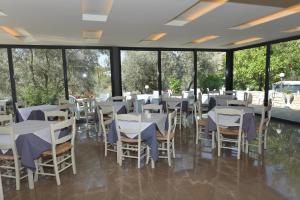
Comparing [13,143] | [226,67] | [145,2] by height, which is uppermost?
[145,2]

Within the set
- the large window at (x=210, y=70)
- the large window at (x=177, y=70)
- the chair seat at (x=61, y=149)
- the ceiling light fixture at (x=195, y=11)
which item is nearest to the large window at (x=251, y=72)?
the large window at (x=210, y=70)

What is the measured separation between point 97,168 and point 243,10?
11.9 feet

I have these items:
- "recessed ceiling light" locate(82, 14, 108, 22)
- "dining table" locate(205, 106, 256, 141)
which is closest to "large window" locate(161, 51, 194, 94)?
"dining table" locate(205, 106, 256, 141)

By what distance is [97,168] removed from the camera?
3938 millimetres

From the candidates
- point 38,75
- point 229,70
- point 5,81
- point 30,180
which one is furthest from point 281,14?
point 5,81

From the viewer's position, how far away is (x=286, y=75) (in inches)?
285

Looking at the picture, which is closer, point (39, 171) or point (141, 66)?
point (39, 171)

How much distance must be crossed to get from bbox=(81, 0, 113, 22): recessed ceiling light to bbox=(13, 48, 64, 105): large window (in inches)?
156

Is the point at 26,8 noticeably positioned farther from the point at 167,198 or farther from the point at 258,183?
the point at 258,183

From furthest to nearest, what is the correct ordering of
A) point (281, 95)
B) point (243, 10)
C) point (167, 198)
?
point (281, 95)
point (243, 10)
point (167, 198)

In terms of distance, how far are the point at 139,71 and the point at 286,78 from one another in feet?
16.4

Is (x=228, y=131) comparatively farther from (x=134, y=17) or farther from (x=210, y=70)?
(x=210, y=70)

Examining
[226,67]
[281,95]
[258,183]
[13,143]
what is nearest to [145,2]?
[13,143]

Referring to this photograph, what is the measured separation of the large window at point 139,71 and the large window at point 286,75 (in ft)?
13.6
